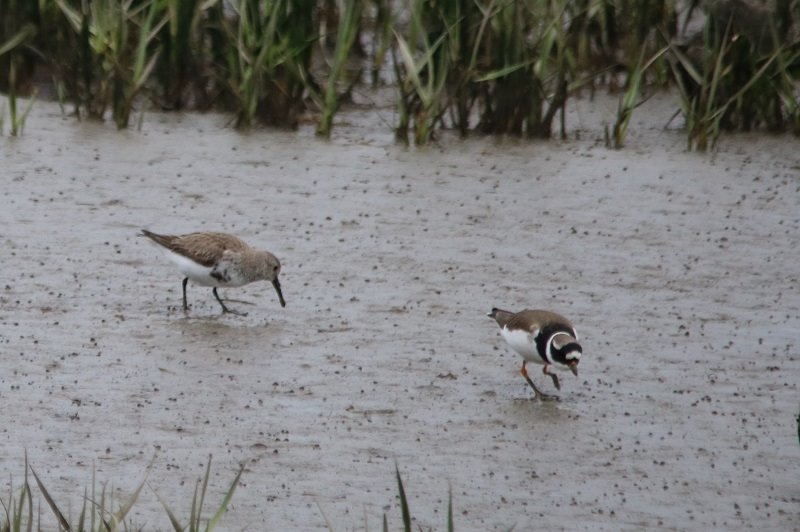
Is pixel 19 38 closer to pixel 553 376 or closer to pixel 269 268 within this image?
pixel 269 268

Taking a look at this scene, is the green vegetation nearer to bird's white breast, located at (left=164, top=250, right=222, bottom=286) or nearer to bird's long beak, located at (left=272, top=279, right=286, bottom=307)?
bird's white breast, located at (left=164, top=250, right=222, bottom=286)

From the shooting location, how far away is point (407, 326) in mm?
8352

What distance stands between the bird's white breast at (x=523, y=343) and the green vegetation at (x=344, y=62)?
4248 mm

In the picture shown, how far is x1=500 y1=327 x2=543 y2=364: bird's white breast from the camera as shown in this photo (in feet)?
24.2

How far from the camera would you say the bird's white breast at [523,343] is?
7383 millimetres

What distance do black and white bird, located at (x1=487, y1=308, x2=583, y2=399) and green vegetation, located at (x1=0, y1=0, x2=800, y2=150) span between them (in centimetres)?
420

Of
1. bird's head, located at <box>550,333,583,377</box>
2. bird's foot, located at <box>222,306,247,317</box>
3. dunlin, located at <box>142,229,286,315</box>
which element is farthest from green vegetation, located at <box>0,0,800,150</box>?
bird's head, located at <box>550,333,583,377</box>

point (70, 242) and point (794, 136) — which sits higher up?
point (794, 136)

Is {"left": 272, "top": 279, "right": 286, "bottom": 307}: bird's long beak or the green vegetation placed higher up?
the green vegetation

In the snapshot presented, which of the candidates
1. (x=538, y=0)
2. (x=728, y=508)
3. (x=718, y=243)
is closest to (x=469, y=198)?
(x=718, y=243)

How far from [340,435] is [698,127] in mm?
5991

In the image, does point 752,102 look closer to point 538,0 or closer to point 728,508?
point 538,0

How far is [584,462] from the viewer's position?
660 centimetres

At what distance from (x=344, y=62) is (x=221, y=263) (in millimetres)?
4145
